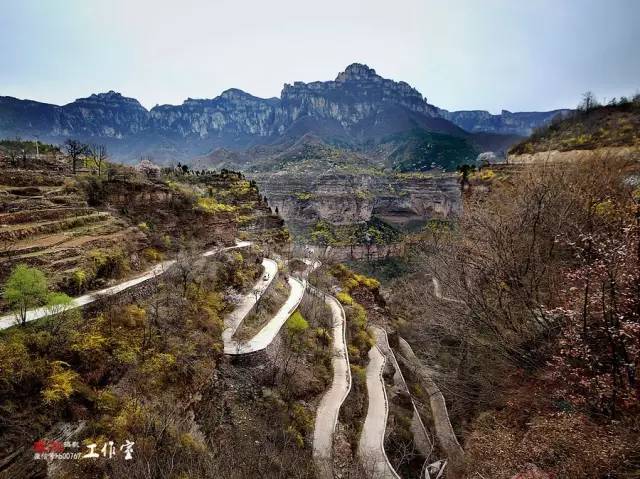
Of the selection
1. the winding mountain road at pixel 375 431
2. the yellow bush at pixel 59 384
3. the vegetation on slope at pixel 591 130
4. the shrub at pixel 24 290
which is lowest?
the winding mountain road at pixel 375 431

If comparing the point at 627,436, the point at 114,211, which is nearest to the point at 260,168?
the point at 114,211

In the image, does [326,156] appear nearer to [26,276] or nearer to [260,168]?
[260,168]

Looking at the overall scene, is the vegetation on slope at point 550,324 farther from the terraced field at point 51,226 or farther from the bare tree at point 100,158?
the bare tree at point 100,158

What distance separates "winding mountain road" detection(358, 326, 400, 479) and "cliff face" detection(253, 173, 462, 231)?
72.5m

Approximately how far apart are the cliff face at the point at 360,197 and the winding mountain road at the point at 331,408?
235 feet

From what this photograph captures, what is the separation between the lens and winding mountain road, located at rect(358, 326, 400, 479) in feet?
45.5

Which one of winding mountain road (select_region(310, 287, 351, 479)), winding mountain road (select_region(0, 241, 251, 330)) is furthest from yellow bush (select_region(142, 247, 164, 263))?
winding mountain road (select_region(310, 287, 351, 479))

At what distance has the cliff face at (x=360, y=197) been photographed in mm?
95125

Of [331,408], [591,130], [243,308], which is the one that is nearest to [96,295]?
[243,308]

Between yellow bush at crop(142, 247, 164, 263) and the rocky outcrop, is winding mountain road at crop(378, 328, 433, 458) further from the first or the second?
Answer: the rocky outcrop

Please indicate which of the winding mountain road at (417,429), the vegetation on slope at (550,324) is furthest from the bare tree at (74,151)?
the winding mountain road at (417,429)

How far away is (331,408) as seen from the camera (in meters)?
16.2

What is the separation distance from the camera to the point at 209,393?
519 inches

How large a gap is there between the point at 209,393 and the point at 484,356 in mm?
13768
